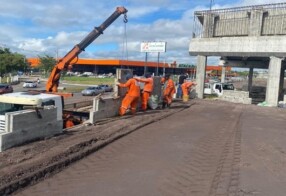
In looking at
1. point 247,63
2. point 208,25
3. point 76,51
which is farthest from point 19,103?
point 247,63

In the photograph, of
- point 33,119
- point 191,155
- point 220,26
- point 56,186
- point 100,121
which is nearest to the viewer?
point 56,186

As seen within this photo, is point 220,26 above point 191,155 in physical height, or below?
above

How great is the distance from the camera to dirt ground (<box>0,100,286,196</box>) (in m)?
6.78

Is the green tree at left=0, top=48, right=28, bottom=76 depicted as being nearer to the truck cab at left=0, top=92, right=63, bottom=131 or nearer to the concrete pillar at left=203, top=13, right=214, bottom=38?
the concrete pillar at left=203, top=13, right=214, bottom=38

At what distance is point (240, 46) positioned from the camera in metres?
31.9

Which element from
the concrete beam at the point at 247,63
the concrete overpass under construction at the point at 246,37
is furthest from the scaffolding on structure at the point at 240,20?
the concrete beam at the point at 247,63

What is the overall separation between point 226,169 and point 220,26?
2850cm

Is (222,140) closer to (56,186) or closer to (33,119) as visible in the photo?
(33,119)

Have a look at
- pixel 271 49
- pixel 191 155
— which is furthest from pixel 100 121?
pixel 271 49

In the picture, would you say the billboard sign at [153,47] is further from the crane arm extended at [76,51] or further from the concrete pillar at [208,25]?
the crane arm extended at [76,51]

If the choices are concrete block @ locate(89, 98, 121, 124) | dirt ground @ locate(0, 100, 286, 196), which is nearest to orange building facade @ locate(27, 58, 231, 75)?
concrete block @ locate(89, 98, 121, 124)

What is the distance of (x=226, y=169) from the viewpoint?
8344mm

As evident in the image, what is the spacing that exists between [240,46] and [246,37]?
850 mm

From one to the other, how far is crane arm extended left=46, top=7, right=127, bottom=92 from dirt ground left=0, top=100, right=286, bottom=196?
7681 millimetres
